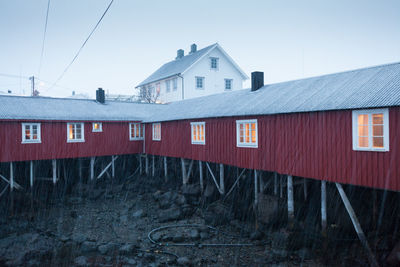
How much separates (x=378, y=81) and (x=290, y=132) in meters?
3.90

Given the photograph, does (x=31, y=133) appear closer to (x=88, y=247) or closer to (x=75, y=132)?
(x=75, y=132)

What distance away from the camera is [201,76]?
36.0 meters

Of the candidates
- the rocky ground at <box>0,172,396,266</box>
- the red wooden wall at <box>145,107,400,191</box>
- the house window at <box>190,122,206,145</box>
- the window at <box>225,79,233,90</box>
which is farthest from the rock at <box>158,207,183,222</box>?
the window at <box>225,79,233,90</box>

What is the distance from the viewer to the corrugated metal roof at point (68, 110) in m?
21.1

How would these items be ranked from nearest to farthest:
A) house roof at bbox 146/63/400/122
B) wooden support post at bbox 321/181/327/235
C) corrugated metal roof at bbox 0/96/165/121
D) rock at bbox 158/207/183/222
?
house roof at bbox 146/63/400/122 → wooden support post at bbox 321/181/327/235 → rock at bbox 158/207/183/222 → corrugated metal roof at bbox 0/96/165/121

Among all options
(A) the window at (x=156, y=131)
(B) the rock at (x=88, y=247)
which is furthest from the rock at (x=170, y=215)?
(A) the window at (x=156, y=131)

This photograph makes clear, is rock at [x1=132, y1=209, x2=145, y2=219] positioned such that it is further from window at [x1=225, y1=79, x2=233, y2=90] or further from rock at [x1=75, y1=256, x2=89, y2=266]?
window at [x1=225, y1=79, x2=233, y2=90]

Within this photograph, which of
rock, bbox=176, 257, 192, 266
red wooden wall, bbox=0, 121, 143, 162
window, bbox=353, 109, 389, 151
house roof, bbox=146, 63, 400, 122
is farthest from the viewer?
red wooden wall, bbox=0, 121, 143, 162

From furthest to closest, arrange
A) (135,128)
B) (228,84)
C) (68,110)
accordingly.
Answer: (228,84)
(135,128)
(68,110)

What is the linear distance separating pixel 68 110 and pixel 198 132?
1121cm

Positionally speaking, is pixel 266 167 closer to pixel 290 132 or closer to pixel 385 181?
pixel 290 132

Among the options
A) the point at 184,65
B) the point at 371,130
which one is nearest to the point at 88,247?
the point at 371,130

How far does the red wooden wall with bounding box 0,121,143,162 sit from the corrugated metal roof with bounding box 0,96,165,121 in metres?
0.55

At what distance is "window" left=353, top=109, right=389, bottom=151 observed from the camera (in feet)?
32.9
